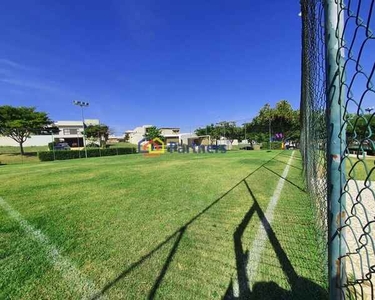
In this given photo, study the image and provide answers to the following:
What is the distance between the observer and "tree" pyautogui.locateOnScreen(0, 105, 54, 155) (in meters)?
30.0

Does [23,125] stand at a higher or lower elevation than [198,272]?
higher

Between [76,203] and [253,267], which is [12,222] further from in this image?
[253,267]

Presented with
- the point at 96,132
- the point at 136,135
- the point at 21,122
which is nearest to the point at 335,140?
the point at 21,122

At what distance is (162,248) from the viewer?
316cm

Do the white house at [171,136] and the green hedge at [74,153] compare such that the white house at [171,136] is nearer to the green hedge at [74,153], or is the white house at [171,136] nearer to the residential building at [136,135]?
the residential building at [136,135]

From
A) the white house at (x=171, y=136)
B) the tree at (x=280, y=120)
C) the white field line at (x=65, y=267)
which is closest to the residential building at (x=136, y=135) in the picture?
the white house at (x=171, y=136)

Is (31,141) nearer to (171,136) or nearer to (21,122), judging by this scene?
(21,122)

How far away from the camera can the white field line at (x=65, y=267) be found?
7.73 ft

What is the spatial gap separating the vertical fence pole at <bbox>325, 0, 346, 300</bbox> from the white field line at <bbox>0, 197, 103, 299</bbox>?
2126mm

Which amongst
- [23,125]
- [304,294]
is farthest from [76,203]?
[23,125]

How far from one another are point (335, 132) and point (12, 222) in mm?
5219

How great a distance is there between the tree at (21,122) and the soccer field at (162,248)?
2965 cm

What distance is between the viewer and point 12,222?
14.2ft

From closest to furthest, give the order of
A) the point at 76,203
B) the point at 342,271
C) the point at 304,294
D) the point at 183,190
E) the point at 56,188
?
the point at 342,271, the point at 304,294, the point at 76,203, the point at 183,190, the point at 56,188
